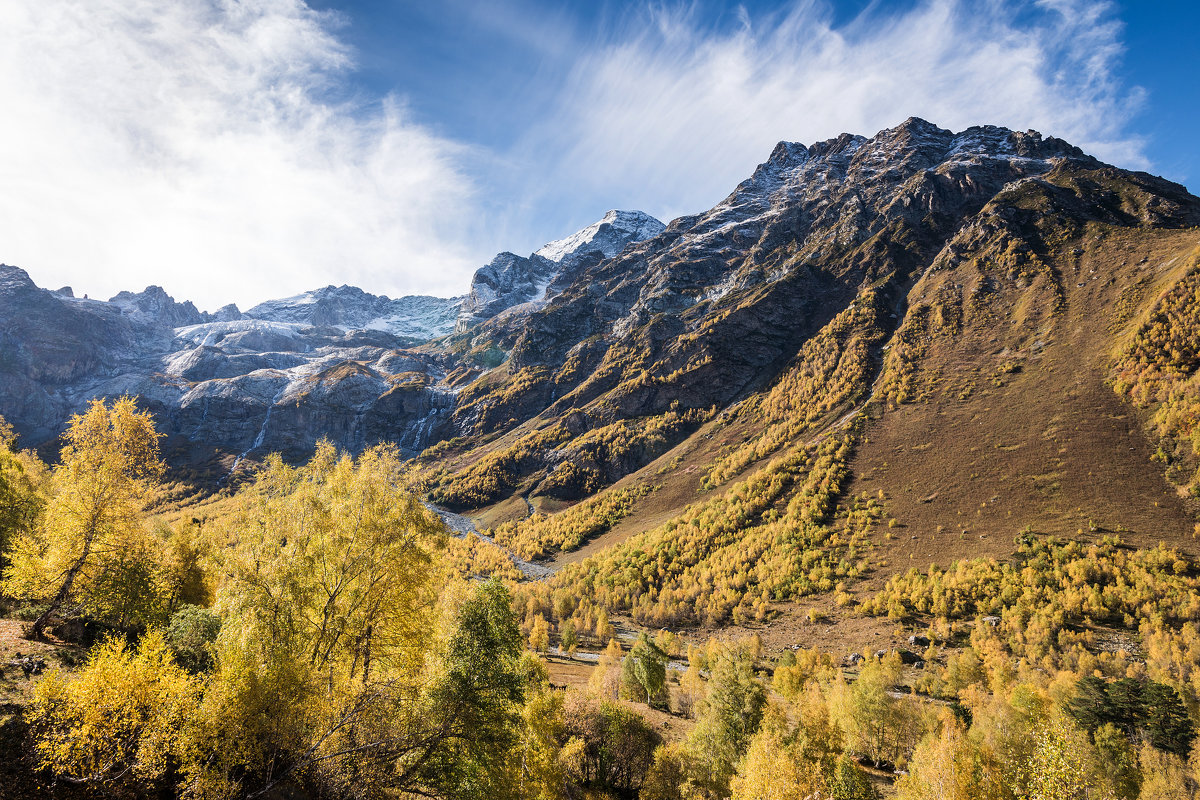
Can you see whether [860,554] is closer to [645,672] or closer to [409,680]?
[645,672]

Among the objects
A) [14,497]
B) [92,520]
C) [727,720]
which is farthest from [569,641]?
[92,520]

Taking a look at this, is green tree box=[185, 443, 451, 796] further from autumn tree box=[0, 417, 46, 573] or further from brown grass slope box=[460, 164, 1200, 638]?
brown grass slope box=[460, 164, 1200, 638]

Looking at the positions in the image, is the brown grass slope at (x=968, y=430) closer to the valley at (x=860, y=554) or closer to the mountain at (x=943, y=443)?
the mountain at (x=943, y=443)

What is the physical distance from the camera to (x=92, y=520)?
2205 cm

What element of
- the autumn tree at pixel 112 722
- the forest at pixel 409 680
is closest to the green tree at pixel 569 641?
the forest at pixel 409 680

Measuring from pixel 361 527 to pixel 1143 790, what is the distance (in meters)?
69.9

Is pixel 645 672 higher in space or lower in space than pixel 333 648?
lower

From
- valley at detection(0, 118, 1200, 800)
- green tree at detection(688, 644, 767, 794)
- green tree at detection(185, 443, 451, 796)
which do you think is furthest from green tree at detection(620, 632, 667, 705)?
green tree at detection(185, 443, 451, 796)

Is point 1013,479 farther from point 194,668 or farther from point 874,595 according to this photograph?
point 194,668

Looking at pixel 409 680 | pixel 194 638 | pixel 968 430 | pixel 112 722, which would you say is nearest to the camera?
pixel 112 722

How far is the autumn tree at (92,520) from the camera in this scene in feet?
69.9

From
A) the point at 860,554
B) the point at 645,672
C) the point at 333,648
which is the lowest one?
the point at 645,672

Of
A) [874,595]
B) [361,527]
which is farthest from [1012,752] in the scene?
[361,527]

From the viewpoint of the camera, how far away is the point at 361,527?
59.9 feet
